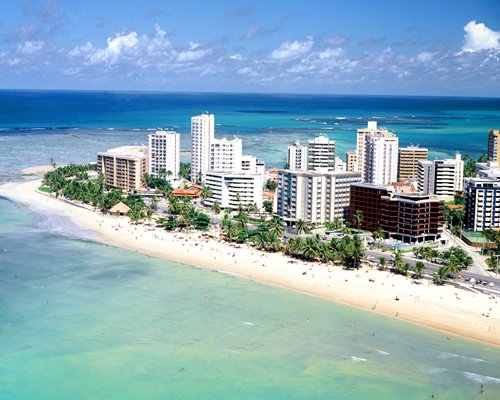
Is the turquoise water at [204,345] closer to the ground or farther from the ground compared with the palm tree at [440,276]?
closer to the ground

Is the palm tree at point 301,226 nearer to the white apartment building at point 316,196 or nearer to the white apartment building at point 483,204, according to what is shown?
the white apartment building at point 316,196

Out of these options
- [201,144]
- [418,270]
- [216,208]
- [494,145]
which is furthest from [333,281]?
[494,145]

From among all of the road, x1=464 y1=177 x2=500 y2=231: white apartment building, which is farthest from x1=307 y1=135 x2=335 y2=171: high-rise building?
the road

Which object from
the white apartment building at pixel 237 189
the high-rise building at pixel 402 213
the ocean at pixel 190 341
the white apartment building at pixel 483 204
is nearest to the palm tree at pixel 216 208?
the white apartment building at pixel 237 189

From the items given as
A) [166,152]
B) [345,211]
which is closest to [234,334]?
[345,211]

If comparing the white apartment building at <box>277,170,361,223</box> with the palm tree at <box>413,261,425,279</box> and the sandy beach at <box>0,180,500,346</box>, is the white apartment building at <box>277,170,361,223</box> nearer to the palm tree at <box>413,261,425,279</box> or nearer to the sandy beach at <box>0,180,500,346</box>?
the sandy beach at <box>0,180,500,346</box>

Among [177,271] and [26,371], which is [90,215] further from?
[26,371]

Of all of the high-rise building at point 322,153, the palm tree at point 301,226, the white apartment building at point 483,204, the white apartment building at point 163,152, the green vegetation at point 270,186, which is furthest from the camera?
the white apartment building at point 163,152

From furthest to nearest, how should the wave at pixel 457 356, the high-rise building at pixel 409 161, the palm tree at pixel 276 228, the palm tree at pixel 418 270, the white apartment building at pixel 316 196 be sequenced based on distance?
1. the high-rise building at pixel 409 161
2. the white apartment building at pixel 316 196
3. the palm tree at pixel 276 228
4. the palm tree at pixel 418 270
5. the wave at pixel 457 356

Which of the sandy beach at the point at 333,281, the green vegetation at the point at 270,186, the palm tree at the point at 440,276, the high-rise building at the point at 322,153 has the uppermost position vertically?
the high-rise building at the point at 322,153
